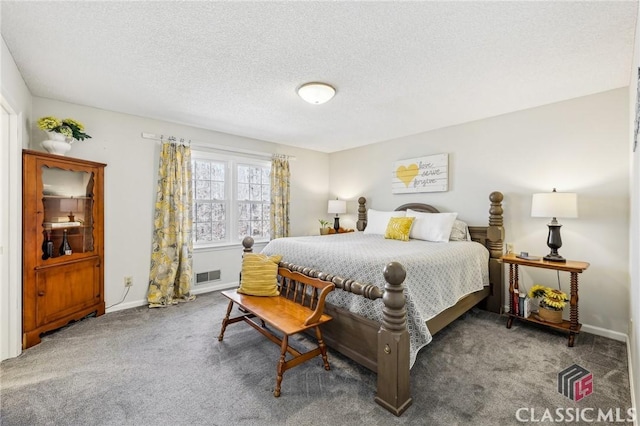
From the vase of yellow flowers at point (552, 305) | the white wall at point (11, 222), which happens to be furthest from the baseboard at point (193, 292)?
the vase of yellow flowers at point (552, 305)

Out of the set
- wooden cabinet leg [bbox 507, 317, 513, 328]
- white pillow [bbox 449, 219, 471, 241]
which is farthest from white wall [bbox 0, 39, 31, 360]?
wooden cabinet leg [bbox 507, 317, 513, 328]

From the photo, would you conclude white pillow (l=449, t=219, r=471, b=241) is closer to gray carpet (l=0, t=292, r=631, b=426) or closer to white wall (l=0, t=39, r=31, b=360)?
gray carpet (l=0, t=292, r=631, b=426)

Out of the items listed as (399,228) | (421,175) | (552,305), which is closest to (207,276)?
(399,228)

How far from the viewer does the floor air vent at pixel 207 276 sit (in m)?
4.03

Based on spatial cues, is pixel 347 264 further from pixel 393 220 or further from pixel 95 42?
pixel 95 42

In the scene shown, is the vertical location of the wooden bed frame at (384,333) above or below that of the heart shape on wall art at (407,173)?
below


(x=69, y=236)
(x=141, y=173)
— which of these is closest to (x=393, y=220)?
(x=141, y=173)

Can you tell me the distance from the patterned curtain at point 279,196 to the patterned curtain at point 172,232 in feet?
4.42

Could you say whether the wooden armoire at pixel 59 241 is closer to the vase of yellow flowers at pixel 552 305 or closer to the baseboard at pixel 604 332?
the vase of yellow flowers at pixel 552 305

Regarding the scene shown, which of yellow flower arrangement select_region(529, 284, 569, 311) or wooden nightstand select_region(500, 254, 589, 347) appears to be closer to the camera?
wooden nightstand select_region(500, 254, 589, 347)

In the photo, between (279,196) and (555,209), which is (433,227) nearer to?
(555,209)

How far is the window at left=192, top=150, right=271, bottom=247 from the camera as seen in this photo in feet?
13.6

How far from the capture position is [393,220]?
144 inches

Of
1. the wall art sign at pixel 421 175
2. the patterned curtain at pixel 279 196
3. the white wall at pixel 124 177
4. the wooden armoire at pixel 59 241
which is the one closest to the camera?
the wooden armoire at pixel 59 241
